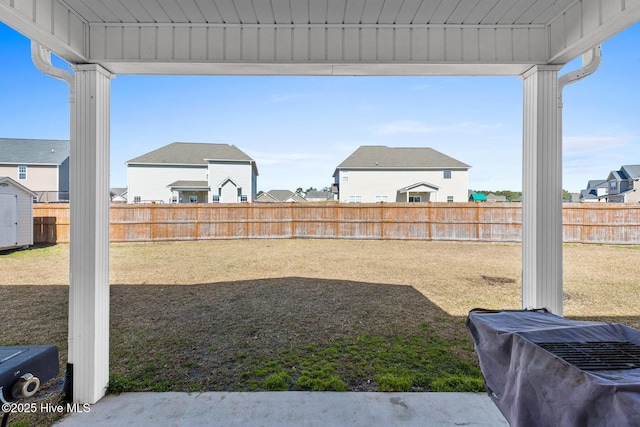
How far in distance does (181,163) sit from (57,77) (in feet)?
65.2

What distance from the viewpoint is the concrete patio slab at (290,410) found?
196 centimetres

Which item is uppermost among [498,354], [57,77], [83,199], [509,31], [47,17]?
[509,31]

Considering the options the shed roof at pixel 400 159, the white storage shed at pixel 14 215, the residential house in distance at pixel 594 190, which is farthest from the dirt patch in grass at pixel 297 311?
the residential house in distance at pixel 594 190

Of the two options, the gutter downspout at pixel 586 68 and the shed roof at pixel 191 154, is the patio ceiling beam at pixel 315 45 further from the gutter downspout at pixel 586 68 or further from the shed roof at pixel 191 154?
the shed roof at pixel 191 154

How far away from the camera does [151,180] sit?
20109 mm

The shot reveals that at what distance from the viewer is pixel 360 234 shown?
1203 cm

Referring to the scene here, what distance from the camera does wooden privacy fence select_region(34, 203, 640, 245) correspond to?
1038 centimetres

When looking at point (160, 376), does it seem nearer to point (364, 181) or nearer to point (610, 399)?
point (610, 399)

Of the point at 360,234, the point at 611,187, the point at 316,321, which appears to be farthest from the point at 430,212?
the point at 611,187

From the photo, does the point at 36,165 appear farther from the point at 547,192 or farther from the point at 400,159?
the point at 547,192

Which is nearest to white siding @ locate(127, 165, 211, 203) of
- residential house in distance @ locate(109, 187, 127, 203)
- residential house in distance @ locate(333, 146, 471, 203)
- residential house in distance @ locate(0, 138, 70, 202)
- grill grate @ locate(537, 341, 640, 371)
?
Result: residential house in distance @ locate(0, 138, 70, 202)

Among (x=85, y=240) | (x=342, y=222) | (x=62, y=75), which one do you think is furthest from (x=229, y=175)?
(x=85, y=240)

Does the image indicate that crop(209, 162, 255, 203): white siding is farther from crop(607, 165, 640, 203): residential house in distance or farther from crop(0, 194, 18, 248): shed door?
crop(607, 165, 640, 203): residential house in distance

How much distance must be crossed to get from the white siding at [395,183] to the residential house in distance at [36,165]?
17.7 metres
